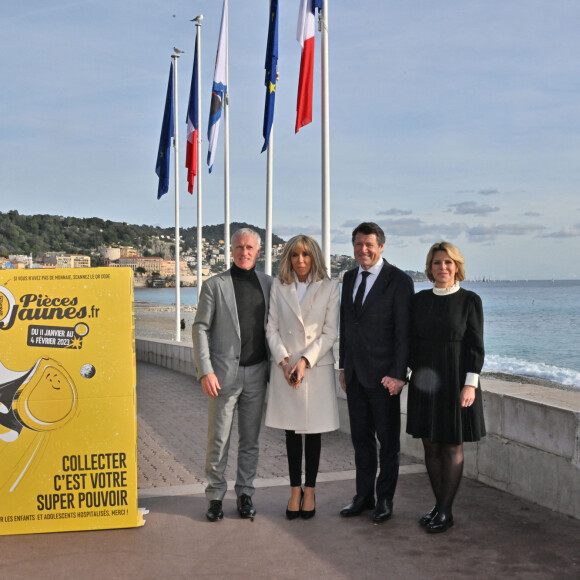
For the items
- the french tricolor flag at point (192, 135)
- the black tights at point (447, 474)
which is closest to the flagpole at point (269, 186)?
the french tricolor flag at point (192, 135)

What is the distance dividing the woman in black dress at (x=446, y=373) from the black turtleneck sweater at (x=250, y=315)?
1.08 metres

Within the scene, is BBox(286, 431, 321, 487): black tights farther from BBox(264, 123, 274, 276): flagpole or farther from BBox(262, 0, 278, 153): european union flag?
BBox(264, 123, 274, 276): flagpole

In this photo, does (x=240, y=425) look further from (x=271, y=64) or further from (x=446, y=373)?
(x=271, y=64)

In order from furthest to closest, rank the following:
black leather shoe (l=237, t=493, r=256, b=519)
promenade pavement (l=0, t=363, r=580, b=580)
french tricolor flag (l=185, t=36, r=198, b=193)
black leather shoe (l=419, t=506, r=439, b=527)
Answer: french tricolor flag (l=185, t=36, r=198, b=193) < black leather shoe (l=237, t=493, r=256, b=519) < black leather shoe (l=419, t=506, r=439, b=527) < promenade pavement (l=0, t=363, r=580, b=580)

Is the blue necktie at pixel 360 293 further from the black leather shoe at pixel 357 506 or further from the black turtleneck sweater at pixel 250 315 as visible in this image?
the black leather shoe at pixel 357 506

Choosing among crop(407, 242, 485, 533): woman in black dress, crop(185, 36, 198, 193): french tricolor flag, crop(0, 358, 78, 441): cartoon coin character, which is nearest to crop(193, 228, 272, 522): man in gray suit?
crop(0, 358, 78, 441): cartoon coin character

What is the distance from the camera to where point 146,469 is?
21.6 feet

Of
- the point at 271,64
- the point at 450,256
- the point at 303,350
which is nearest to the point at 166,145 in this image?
the point at 271,64

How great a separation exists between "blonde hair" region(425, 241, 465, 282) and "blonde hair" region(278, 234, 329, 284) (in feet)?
2.32

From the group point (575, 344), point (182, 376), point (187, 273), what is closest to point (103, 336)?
point (182, 376)

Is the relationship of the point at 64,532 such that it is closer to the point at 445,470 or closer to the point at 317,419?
the point at 317,419

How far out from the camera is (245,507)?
496cm

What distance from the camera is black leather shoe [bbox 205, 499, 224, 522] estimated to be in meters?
4.89

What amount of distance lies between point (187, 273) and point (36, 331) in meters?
139
